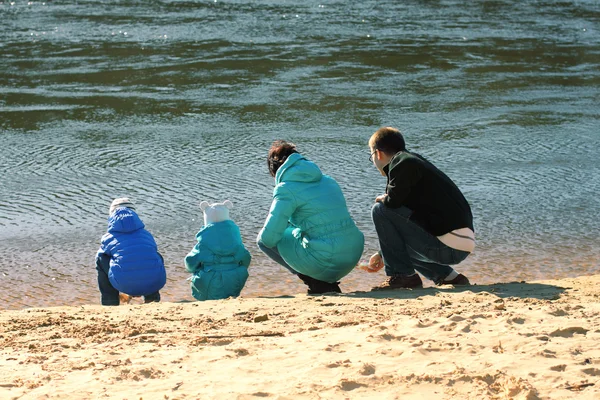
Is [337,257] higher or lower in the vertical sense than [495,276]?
higher

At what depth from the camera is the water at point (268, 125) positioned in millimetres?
7039

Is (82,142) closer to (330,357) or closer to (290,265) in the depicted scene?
(290,265)

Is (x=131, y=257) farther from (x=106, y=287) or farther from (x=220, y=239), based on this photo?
(x=220, y=239)

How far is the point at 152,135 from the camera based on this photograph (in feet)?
34.2

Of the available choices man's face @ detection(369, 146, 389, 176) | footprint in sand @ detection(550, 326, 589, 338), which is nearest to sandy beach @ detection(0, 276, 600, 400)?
footprint in sand @ detection(550, 326, 589, 338)

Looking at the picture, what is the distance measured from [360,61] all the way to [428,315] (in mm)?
10781

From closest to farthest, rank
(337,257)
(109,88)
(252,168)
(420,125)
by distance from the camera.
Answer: (337,257)
(252,168)
(420,125)
(109,88)

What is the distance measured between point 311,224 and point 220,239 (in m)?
0.57

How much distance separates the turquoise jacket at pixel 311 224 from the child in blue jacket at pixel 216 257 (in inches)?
8.0

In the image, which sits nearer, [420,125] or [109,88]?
[420,125]

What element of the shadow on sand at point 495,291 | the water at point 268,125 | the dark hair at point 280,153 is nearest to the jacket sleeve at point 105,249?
the water at point 268,125

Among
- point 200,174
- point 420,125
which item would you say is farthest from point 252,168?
point 420,125

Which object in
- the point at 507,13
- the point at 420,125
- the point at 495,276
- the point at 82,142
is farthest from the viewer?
the point at 507,13

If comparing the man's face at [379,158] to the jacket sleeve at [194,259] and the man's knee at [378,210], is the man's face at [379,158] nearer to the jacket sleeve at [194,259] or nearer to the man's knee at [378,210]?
the man's knee at [378,210]
